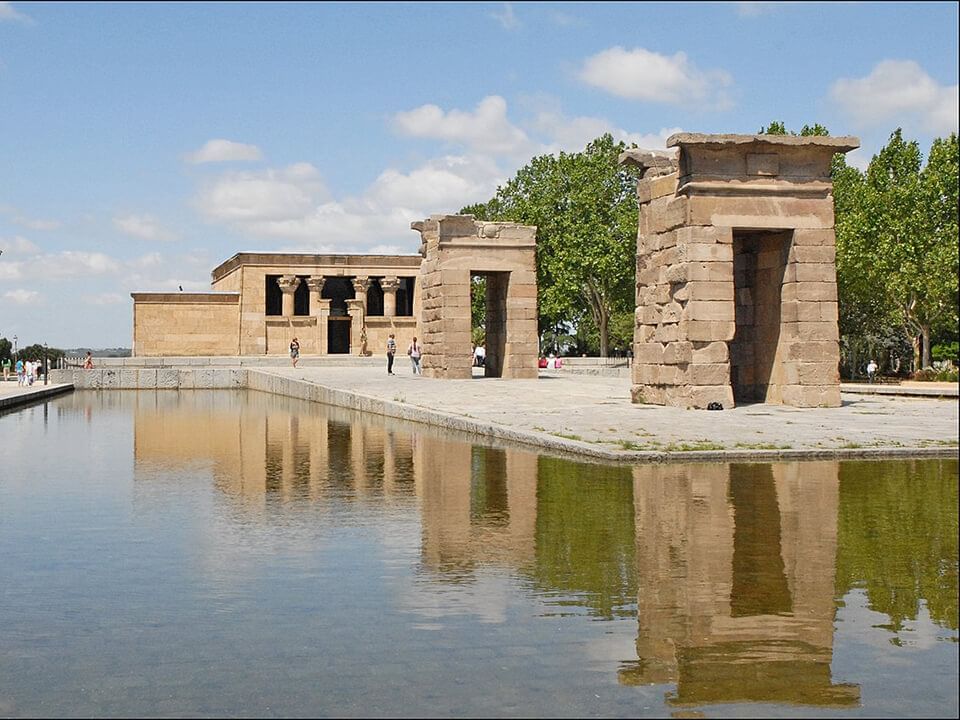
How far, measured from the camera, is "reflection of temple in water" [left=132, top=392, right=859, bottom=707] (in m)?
5.75

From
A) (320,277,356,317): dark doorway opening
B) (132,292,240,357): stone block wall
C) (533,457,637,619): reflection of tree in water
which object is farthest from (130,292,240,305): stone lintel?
(533,457,637,619): reflection of tree in water

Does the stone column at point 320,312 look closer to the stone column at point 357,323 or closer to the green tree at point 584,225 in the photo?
the stone column at point 357,323

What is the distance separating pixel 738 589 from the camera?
7188 millimetres

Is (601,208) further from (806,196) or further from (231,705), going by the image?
(231,705)

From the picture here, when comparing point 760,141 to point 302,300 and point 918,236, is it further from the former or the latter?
point 302,300

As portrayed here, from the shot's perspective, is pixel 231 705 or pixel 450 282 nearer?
pixel 231 705

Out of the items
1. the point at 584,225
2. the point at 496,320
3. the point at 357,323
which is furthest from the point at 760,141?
the point at 357,323

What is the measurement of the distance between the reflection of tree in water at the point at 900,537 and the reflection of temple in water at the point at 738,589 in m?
0.17

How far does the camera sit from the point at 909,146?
53594 millimetres

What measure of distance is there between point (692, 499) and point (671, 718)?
5.88 meters

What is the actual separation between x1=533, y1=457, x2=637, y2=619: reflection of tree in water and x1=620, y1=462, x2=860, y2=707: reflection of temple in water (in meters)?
0.13

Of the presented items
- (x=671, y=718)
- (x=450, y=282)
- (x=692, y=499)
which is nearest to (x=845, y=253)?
(x=450, y=282)

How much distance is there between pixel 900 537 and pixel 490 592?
3393 mm

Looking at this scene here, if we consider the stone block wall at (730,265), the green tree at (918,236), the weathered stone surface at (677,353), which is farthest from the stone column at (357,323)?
the weathered stone surface at (677,353)
